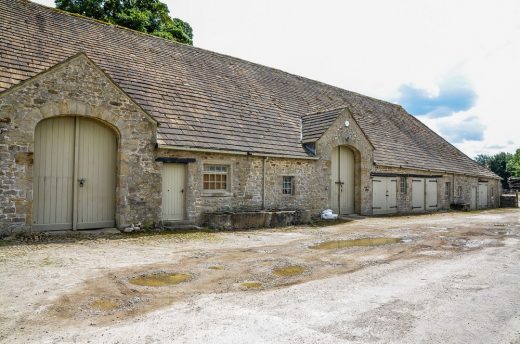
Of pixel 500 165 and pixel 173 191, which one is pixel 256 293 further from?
pixel 500 165

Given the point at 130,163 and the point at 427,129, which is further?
the point at 427,129


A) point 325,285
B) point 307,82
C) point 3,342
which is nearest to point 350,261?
point 325,285

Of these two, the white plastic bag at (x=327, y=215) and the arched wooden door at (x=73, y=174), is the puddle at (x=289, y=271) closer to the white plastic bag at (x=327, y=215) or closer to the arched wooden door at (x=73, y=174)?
the arched wooden door at (x=73, y=174)

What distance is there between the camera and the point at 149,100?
13.5 metres

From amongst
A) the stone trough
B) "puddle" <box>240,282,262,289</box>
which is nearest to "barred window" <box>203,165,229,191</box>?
the stone trough

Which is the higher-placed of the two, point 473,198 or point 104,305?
point 473,198

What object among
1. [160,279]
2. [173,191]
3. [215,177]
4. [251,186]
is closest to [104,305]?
[160,279]

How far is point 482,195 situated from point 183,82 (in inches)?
1005

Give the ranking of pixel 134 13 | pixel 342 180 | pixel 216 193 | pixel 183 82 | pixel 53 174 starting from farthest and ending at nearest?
pixel 134 13 < pixel 342 180 < pixel 183 82 < pixel 216 193 < pixel 53 174

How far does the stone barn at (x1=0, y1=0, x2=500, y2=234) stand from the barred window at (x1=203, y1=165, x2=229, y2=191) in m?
0.04

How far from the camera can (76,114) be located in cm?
1073

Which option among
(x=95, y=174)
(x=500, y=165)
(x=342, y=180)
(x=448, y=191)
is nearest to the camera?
(x=95, y=174)

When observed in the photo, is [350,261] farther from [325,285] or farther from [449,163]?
[449,163]

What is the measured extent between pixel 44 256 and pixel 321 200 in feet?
38.3
